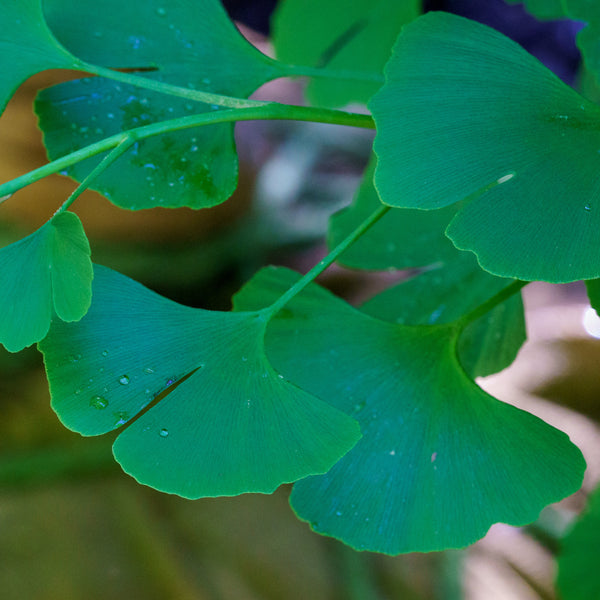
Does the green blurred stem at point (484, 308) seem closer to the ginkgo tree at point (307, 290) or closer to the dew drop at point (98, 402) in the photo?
the ginkgo tree at point (307, 290)

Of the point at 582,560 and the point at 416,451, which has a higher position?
the point at 416,451

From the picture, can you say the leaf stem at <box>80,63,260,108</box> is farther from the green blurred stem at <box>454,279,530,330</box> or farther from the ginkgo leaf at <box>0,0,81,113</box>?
the green blurred stem at <box>454,279,530,330</box>

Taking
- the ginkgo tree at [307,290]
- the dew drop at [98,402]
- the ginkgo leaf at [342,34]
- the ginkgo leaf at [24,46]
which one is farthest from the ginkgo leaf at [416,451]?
the ginkgo leaf at [342,34]

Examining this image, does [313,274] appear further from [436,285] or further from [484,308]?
[436,285]

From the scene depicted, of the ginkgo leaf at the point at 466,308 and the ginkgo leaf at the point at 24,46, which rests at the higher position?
the ginkgo leaf at the point at 24,46

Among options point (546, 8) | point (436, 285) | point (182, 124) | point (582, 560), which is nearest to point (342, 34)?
point (546, 8)
